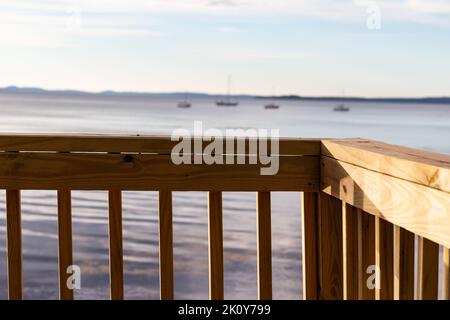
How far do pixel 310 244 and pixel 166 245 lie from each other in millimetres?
409

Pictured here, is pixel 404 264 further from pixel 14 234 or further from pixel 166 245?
pixel 14 234

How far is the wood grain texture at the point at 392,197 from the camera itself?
1.60m

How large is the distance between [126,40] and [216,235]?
84.1 m

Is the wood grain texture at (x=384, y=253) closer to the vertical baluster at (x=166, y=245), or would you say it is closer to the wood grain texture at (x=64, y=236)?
the vertical baluster at (x=166, y=245)

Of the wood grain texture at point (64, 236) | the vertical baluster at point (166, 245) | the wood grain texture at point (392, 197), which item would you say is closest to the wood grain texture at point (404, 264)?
the wood grain texture at point (392, 197)

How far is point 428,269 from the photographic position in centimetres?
173

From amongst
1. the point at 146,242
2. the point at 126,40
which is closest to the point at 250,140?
the point at 146,242

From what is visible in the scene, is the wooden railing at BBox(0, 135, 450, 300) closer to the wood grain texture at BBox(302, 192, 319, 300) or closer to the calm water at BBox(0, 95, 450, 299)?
the wood grain texture at BBox(302, 192, 319, 300)

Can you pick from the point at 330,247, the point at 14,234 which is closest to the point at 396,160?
the point at 330,247

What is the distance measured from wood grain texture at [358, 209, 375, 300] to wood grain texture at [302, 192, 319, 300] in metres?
0.19

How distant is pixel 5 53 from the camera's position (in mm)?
77312

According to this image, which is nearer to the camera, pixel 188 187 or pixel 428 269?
pixel 428 269

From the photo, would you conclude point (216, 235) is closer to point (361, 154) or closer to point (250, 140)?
point (250, 140)
